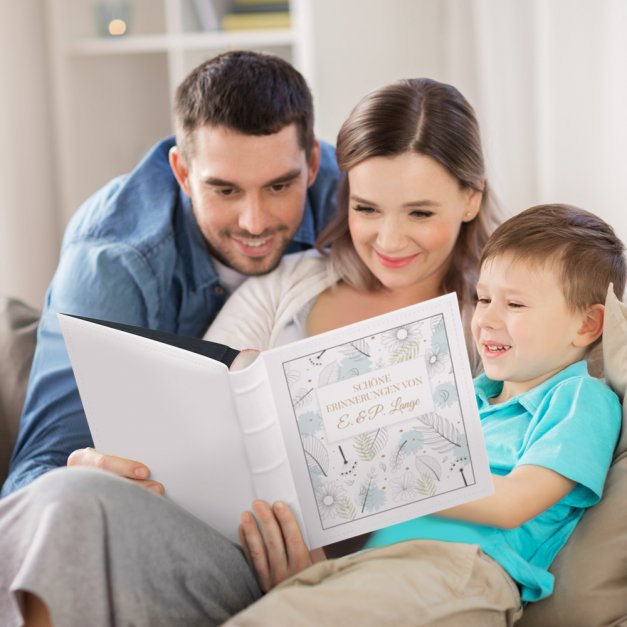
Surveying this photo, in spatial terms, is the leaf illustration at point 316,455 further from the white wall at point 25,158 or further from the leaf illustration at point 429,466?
the white wall at point 25,158

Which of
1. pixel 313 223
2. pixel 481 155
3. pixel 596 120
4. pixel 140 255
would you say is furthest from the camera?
pixel 596 120

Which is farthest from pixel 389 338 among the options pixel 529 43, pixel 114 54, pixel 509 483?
pixel 114 54

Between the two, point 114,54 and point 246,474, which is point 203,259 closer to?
point 246,474

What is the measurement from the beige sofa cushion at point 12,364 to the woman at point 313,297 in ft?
1.40

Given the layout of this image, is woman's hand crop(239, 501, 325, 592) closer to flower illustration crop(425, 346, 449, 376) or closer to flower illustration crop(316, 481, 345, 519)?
flower illustration crop(316, 481, 345, 519)

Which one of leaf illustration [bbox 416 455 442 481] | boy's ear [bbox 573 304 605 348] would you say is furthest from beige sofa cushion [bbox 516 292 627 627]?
leaf illustration [bbox 416 455 442 481]

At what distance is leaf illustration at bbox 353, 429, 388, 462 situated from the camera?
1.17m

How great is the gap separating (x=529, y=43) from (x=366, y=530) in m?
1.92

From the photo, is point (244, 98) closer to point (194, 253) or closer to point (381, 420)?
point (194, 253)

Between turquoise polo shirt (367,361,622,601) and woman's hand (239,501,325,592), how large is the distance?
0.14 m

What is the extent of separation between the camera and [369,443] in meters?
1.18

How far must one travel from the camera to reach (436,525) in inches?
49.6

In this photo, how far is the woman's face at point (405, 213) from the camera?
5.20ft

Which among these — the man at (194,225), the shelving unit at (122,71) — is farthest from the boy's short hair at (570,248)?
the shelving unit at (122,71)
